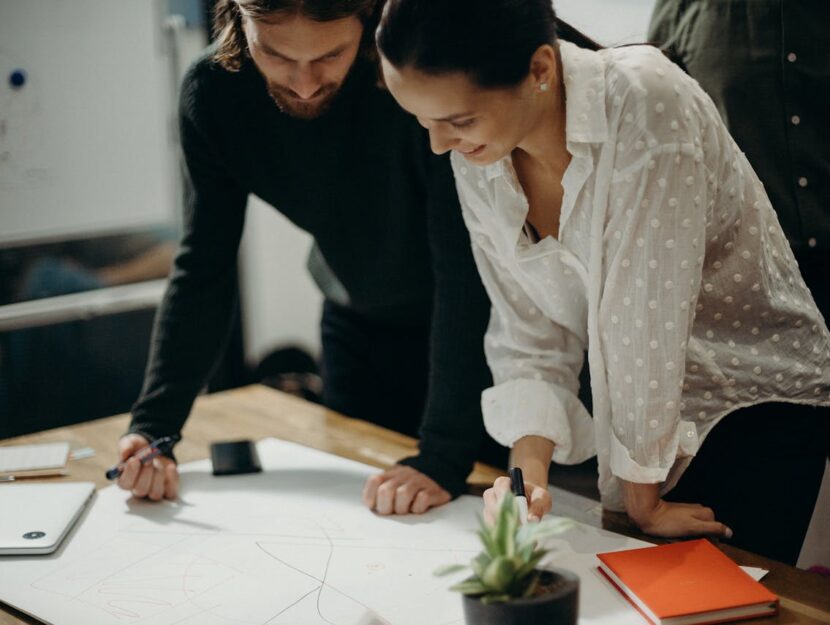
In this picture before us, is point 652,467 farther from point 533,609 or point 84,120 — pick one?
point 84,120

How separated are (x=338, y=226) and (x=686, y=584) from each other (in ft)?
2.67

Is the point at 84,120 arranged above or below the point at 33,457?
above

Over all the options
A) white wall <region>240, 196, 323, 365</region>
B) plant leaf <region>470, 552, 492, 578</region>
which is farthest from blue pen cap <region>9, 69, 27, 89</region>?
plant leaf <region>470, 552, 492, 578</region>

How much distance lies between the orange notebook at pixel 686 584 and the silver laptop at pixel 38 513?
700 mm

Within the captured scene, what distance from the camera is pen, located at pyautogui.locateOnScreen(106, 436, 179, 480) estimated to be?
4.44 feet

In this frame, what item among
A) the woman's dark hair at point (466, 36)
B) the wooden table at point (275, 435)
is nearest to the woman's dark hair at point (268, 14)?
the woman's dark hair at point (466, 36)

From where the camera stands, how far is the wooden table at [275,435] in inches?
52.5

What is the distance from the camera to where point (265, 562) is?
114 cm

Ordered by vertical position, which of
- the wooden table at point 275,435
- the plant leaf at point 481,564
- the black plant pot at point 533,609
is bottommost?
the wooden table at point 275,435

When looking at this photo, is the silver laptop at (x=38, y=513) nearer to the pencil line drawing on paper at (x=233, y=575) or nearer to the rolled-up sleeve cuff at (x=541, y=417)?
the pencil line drawing on paper at (x=233, y=575)

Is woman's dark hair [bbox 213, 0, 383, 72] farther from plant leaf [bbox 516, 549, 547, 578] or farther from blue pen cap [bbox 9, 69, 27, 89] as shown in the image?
blue pen cap [bbox 9, 69, 27, 89]

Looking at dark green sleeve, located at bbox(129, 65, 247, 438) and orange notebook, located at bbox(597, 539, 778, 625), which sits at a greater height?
dark green sleeve, located at bbox(129, 65, 247, 438)

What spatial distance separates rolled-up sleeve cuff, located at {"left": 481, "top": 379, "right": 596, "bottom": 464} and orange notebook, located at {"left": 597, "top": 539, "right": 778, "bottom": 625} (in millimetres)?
189

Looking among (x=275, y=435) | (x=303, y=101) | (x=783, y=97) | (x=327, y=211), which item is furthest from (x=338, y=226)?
(x=783, y=97)
